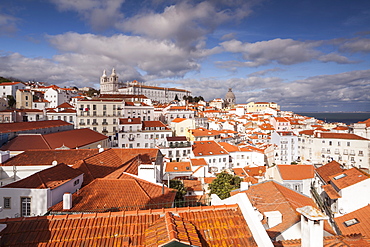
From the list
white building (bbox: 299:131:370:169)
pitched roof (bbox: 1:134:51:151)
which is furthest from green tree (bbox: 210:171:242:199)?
white building (bbox: 299:131:370:169)

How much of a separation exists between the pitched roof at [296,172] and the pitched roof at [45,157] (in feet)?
61.2

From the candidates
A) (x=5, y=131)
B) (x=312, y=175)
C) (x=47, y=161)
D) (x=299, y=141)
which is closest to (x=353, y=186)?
(x=312, y=175)

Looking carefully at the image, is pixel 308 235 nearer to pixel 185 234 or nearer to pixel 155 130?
pixel 185 234

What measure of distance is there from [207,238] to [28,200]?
791 centimetres

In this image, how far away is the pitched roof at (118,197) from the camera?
845 centimetres

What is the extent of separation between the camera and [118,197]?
9172 millimetres

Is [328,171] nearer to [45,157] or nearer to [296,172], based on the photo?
[296,172]

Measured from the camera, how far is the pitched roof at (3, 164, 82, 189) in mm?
9211

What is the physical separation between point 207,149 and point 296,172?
61.7 feet

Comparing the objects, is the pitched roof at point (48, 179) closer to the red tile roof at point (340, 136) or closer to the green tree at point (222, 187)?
the green tree at point (222, 187)

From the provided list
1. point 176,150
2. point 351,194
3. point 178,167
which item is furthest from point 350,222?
point 176,150

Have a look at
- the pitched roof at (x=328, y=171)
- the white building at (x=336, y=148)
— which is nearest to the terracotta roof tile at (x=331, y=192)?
the pitched roof at (x=328, y=171)

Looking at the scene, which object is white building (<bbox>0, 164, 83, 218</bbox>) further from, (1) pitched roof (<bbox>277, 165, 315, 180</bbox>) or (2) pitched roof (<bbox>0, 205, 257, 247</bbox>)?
(1) pitched roof (<bbox>277, 165, 315, 180</bbox>)

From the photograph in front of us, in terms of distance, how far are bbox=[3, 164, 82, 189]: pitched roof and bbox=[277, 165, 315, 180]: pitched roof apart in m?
19.8
